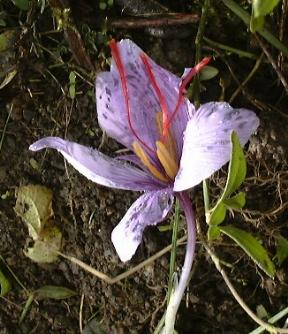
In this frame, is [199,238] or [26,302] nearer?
[199,238]

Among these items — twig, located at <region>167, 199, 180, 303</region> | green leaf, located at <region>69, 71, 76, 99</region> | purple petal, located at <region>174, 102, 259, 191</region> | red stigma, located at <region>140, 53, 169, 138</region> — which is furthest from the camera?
green leaf, located at <region>69, 71, 76, 99</region>

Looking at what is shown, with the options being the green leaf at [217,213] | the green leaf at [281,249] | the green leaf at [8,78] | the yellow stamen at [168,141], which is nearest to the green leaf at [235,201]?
the green leaf at [217,213]

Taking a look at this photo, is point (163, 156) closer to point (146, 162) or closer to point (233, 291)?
point (146, 162)

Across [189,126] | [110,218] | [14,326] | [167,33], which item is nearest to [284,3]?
[167,33]

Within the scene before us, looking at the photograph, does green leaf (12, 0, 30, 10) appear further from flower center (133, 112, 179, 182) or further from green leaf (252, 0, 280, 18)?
green leaf (252, 0, 280, 18)

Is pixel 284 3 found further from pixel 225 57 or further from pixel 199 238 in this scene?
pixel 199 238

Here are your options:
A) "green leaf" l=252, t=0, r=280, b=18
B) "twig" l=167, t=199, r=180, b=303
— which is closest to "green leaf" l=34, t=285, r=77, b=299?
"twig" l=167, t=199, r=180, b=303
